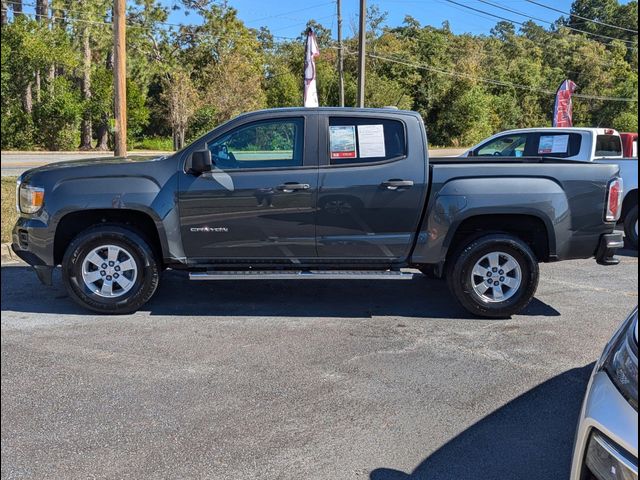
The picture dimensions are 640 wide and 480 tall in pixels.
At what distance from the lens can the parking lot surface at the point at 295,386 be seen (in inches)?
128

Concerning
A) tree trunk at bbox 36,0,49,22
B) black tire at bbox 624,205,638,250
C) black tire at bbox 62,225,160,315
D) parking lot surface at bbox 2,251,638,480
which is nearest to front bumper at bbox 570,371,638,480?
parking lot surface at bbox 2,251,638,480

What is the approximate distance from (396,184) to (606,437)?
3.89 m

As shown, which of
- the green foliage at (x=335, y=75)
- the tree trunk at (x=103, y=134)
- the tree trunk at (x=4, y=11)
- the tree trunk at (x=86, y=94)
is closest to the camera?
the tree trunk at (x=4, y=11)

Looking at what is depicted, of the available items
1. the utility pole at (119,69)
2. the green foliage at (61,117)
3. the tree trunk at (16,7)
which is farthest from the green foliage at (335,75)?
the tree trunk at (16,7)

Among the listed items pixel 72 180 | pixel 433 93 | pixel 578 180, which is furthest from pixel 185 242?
pixel 433 93

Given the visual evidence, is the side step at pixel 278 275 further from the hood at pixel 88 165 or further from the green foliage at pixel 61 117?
the green foliage at pixel 61 117

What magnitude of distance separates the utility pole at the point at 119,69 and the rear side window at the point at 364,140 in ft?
13.2

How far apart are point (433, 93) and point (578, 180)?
48059mm

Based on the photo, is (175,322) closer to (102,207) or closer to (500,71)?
(102,207)

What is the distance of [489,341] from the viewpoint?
5301 millimetres

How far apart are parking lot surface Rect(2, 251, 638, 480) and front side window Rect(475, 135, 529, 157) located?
484 centimetres

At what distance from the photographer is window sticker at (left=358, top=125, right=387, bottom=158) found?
5957 millimetres

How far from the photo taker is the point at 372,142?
5.98m

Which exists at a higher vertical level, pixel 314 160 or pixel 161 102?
pixel 161 102
